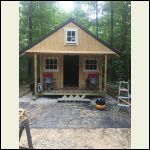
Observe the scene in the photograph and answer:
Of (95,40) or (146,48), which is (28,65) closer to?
(95,40)

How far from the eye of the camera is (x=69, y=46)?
40.3 ft

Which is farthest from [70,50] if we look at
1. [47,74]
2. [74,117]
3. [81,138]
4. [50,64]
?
[81,138]

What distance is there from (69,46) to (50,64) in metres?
1.59

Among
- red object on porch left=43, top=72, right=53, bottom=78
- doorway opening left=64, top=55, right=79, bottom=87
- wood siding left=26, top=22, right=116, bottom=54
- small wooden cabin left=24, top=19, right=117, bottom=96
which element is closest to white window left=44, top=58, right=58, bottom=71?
small wooden cabin left=24, top=19, right=117, bottom=96

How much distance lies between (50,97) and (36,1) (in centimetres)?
1080

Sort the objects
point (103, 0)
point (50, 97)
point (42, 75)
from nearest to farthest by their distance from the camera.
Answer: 1. point (50, 97)
2. point (42, 75)
3. point (103, 0)

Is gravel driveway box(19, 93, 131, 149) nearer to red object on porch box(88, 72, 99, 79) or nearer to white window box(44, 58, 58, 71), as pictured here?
red object on porch box(88, 72, 99, 79)

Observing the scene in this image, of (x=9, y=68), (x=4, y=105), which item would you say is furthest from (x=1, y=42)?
(x=4, y=105)

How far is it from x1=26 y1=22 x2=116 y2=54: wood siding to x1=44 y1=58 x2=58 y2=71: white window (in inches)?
43.3

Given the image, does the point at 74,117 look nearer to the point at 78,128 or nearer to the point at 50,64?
the point at 78,128

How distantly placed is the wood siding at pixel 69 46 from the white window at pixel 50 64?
1100mm

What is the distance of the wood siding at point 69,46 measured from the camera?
11920mm

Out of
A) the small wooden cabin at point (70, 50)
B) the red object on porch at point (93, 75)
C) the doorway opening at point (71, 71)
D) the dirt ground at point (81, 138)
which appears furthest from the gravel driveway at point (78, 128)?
the doorway opening at point (71, 71)

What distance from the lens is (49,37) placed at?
12164mm
